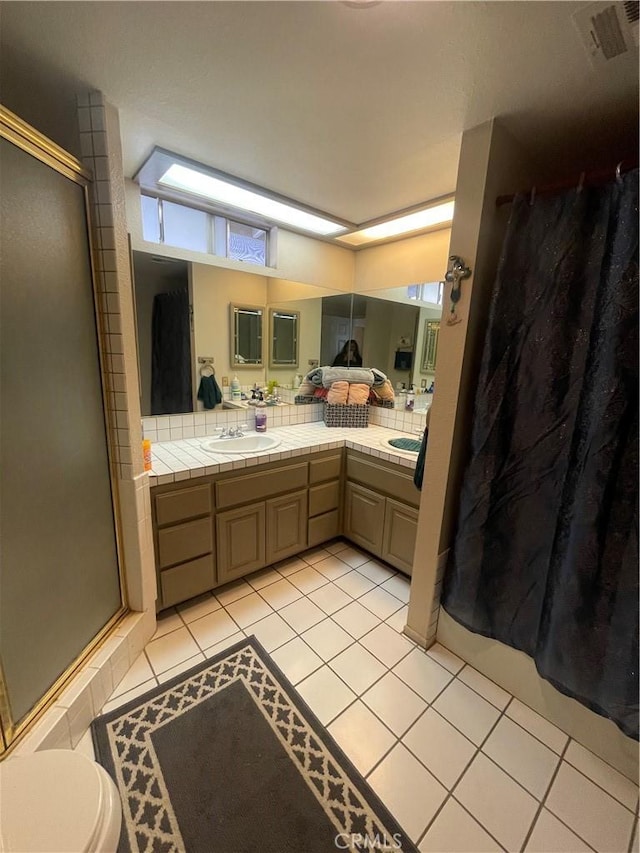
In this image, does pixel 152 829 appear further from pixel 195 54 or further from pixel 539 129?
pixel 539 129

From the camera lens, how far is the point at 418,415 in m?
2.56

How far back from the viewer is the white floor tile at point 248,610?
184 centimetres

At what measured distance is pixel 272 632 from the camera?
177cm

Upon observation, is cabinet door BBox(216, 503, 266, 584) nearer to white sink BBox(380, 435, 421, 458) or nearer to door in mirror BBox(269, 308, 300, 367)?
white sink BBox(380, 435, 421, 458)

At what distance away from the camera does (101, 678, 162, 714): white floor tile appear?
1.37 meters

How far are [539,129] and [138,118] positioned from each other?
1.59 metres

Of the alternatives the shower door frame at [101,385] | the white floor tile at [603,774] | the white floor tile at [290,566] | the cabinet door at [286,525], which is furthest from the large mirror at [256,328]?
the white floor tile at [603,774]

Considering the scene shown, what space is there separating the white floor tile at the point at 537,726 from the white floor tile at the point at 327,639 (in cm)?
74

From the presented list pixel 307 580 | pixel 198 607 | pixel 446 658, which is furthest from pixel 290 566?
pixel 446 658

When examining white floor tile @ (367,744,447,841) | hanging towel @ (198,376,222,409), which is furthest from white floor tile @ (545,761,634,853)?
hanging towel @ (198,376,222,409)

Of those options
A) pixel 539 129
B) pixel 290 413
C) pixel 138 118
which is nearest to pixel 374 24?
pixel 539 129

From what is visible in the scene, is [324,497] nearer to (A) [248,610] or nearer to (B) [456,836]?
(A) [248,610]

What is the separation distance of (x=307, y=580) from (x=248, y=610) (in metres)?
0.43

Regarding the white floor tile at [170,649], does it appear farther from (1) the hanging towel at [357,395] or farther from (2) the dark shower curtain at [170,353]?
(1) the hanging towel at [357,395]
